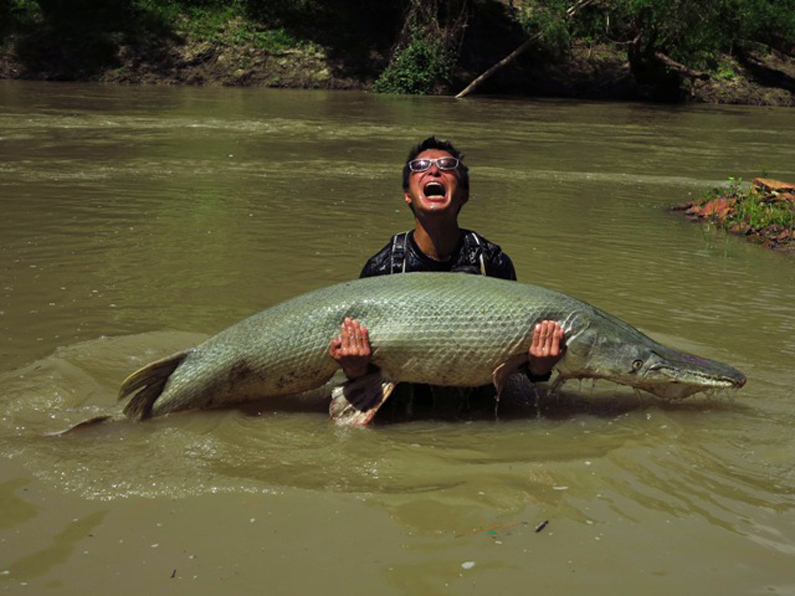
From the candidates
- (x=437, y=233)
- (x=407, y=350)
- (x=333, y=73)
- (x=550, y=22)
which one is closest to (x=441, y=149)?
(x=437, y=233)

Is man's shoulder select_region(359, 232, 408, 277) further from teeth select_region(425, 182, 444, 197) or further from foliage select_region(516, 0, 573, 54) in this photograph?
foliage select_region(516, 0, 573, 54)

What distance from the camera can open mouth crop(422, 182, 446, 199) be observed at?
15.3ft

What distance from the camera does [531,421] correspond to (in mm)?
4477

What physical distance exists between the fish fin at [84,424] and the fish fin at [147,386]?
0.10 metres

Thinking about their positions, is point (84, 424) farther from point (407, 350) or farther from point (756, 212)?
point (756, 212)

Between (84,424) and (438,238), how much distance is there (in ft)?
6.80

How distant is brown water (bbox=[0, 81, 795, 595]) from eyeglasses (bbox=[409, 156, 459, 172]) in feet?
4.52

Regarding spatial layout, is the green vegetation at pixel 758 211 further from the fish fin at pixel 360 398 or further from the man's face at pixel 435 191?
the fish fin at pixel 360 398

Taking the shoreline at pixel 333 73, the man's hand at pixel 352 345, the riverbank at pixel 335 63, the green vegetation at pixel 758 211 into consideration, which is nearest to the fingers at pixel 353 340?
the man's hand at pixel 352 345

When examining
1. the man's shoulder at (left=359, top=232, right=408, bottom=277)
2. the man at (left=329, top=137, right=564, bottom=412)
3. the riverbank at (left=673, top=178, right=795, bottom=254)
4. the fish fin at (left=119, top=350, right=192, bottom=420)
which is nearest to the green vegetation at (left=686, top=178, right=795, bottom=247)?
the riverbank at (left=673, top=178, right=795, bottom=254)

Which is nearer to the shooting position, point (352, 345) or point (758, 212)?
point (352, 345)

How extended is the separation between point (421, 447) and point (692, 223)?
7080 mm

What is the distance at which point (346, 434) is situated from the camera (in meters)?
4.23

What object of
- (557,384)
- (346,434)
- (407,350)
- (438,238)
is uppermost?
(438,238)
